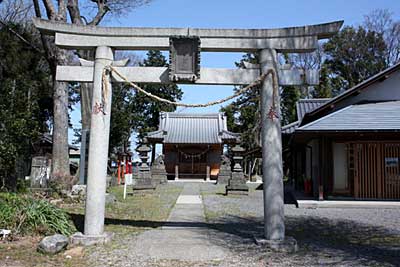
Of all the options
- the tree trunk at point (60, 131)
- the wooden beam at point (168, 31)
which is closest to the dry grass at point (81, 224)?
the tree trunk at point (60, 131)

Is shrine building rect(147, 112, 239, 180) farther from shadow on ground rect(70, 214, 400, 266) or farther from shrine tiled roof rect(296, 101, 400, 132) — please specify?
shadow on ground rect(70, 214, 400, 266)

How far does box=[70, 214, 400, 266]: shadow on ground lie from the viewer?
21.0 feet

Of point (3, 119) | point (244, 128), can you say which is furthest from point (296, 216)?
point (244, 128)

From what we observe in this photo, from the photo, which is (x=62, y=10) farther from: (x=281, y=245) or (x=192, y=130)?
(x=192, y=130)

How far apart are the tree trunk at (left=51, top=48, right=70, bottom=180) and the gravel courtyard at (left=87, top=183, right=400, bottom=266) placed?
22.4 feet

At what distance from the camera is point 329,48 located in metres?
41.7

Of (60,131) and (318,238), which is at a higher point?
(60,131)

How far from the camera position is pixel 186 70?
7617 millimetres

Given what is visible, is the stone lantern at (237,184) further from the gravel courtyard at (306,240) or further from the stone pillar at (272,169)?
the stone pillar at (272,169)

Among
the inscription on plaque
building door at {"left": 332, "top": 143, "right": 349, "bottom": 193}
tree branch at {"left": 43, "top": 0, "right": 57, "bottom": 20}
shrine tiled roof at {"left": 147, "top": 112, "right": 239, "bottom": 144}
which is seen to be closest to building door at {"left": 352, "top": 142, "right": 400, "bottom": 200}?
building door at {"left": 332, "top": 143, "right": 349, "bottom": 193}

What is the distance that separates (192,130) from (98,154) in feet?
84.9

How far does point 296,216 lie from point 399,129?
5.12 m

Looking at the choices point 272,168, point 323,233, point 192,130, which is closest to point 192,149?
point 192,130

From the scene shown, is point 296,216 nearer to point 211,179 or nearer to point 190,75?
point 190,75
